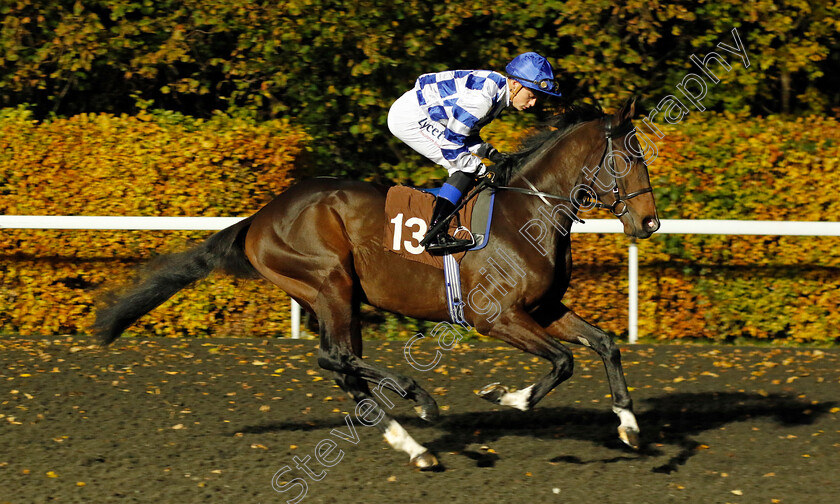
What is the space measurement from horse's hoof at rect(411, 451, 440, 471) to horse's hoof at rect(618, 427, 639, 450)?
913 mm

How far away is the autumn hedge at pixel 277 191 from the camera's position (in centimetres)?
778

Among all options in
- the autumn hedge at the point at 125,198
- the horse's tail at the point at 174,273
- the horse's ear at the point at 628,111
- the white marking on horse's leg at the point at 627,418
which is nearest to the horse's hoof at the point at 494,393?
the white marking on horse's leg at the point at 627,418

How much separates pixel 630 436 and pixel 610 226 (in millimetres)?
3167

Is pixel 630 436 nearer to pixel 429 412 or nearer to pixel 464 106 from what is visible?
pixel 429 412

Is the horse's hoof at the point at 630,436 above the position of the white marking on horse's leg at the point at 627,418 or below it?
below

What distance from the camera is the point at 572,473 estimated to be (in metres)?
4.60

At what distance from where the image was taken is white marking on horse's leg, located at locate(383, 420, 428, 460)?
15.5ft

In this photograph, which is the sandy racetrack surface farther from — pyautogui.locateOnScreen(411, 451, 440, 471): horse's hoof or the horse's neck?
the horse's neck

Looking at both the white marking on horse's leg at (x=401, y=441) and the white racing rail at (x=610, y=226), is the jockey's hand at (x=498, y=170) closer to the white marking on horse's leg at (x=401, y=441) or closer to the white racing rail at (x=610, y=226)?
the white marking on horse's leg at (x=401, y=441)

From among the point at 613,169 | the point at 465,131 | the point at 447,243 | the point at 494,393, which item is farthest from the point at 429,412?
the point at 613,169

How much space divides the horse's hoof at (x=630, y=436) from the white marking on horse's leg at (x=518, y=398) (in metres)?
0.47

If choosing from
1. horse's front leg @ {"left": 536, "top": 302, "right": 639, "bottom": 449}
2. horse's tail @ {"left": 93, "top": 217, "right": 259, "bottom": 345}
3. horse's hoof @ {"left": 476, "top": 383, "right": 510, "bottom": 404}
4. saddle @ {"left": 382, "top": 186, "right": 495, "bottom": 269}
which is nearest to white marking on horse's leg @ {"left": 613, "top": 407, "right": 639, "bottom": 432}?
horse's front leg @ {"left": 536, "top": 302, "right": 639, "bottom": 449}

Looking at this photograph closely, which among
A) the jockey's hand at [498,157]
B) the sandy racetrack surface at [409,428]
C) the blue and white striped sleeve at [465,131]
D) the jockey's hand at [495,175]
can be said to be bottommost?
the sandy racetrack surface at [409,428]

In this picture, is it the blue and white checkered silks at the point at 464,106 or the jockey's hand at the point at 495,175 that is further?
the jockey's hand at the point at 495,175
